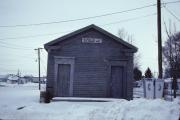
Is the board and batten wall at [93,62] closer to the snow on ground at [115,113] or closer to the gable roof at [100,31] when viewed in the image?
the gable roof at [100,31]

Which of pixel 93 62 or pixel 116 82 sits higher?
pixel 93 62

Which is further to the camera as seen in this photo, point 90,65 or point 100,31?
→ point 100,31

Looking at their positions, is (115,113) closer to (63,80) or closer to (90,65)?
(90,65)

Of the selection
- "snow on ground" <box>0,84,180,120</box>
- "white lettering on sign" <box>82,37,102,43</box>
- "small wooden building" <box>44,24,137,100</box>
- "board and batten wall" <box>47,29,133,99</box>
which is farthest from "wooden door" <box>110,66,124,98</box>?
"snow on ground" <box>0,84,180,120</box>

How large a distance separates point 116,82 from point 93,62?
2212 millimetres

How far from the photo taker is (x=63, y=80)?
1742 cm

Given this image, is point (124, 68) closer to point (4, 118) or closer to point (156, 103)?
point (156, 103)

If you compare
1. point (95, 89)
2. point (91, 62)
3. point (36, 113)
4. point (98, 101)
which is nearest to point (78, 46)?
point (91, 62)

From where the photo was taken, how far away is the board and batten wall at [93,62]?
17.3 m

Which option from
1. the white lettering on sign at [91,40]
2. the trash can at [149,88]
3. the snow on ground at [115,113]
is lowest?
the snow on ground at [115,113]

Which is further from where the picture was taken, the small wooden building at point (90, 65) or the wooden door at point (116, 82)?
the wooden door at point (116, 82)

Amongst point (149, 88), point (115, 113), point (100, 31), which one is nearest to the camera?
point (115, 113)

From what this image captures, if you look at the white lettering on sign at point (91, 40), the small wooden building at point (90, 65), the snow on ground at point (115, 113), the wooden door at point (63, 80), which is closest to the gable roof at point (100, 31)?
the small wooden building at point (90, 65)

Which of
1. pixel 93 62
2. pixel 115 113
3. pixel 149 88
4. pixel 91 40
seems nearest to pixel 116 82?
pixel 93 62
